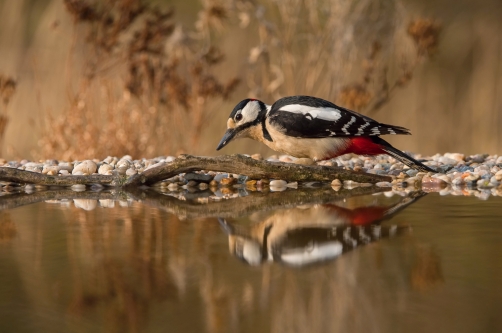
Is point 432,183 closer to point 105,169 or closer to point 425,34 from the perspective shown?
point 105,169

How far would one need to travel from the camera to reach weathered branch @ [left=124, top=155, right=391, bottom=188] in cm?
459

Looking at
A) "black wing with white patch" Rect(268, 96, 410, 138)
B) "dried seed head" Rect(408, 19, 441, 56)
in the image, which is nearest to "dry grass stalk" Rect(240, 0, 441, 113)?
"dried seed head" Rect(408, 19, 441, 56)

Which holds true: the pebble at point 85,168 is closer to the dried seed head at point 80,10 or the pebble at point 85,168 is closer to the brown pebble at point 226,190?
the brown pebble at point 226,190

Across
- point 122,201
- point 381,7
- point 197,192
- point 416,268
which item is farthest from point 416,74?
point 416,268

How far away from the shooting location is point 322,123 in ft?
15.6

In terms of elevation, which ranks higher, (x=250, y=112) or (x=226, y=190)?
(x=250, y=112)

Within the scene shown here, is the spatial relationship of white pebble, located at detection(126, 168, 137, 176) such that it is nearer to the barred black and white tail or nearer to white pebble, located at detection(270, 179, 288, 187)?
white pebble, located at detection(270, 179, 288, 187)

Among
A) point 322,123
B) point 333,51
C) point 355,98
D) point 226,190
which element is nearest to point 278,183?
point 226,190

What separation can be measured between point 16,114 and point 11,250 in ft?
15.6

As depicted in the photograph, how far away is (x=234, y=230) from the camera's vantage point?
10.1ft

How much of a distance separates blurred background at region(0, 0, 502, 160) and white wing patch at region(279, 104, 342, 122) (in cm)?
182

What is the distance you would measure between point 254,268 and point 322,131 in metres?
2.56

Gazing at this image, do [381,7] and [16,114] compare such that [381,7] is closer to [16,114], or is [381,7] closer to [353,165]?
[353,165]

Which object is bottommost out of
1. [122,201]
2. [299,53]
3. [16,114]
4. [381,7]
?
[122,201]
